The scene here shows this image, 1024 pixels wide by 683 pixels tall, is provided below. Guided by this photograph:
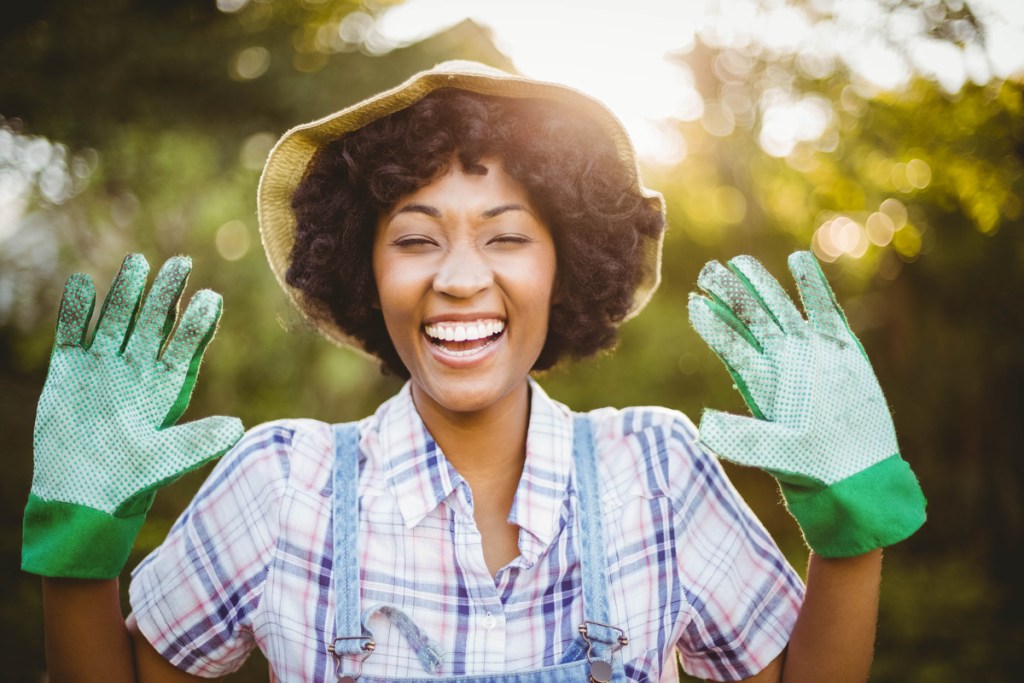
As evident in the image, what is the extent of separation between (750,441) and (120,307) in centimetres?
102

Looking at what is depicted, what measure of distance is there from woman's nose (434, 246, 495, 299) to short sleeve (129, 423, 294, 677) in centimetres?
45

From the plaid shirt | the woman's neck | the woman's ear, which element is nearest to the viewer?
the plaid shirt

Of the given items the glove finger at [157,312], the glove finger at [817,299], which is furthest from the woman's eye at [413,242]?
the glove finger at [817,299]

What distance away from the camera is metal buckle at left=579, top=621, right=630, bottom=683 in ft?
3.87

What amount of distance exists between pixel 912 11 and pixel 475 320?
1876 mm

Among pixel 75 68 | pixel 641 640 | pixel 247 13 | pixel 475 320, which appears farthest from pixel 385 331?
pixel 247 13

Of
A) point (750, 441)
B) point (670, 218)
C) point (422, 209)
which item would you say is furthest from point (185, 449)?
point (670, 218)

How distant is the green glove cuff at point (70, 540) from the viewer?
111cm

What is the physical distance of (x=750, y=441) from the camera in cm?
112

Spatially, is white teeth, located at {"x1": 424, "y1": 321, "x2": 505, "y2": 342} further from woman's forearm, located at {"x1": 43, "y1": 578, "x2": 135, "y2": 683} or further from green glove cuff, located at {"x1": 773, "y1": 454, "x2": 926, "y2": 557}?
woman's forearm, located at {"x1": 43, "y1": 578, "x2": 135, "y2": 683}

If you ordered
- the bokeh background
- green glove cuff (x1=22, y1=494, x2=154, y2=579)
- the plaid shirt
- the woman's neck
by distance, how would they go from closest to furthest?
green glove cuff (x1=22, y1=494, x2=154, y2=579), the plaid shirt, the woman's neck, the bokeh background

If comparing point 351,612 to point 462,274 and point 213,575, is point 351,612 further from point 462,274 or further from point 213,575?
point 462,274

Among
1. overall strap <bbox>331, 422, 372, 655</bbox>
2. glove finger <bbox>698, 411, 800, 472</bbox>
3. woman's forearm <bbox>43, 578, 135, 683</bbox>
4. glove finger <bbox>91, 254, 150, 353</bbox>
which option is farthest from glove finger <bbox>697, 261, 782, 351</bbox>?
woman's forearm <bbox>43, 578, 135, 683</bbox>

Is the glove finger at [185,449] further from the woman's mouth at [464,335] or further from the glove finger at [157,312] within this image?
the woman's mouth at [464,335]
